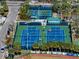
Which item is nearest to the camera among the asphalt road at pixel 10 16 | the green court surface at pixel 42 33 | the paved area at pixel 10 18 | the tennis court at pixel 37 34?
the tennis court at pixel 37 34

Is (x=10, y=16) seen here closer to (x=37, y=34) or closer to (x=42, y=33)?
(x=37, y=34)

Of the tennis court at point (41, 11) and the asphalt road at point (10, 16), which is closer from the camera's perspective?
the asphalt road at point (10, 16)

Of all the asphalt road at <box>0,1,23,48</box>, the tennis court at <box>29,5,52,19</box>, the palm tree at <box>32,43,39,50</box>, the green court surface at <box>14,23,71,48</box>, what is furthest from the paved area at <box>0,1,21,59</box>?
the palm tree at <box>32,43,39,50</box>

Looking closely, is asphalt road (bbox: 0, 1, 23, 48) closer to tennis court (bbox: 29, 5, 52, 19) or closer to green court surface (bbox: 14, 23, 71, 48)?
green court surface (bbox: 14, 23, 71, 48)

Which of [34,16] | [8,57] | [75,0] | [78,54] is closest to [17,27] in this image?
[34,16]

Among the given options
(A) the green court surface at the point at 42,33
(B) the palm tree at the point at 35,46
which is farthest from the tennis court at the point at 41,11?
(B) the palm tree at the point at 35,46

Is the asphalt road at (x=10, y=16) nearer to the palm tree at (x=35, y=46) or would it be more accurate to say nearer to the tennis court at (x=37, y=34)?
the tennis court at (x=37, y=34)

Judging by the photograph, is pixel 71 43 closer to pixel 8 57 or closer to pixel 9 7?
pixel 8 57
